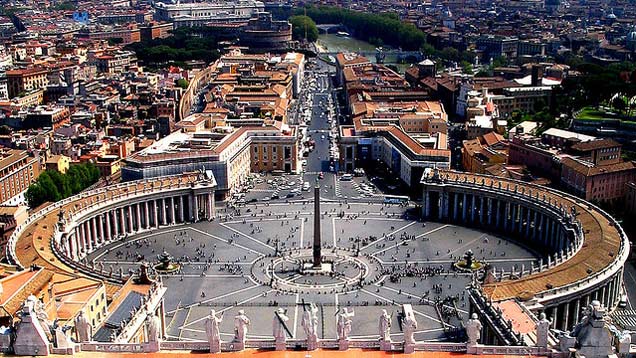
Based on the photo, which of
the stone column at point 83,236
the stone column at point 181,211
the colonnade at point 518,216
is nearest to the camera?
the colonnade at point 518,216

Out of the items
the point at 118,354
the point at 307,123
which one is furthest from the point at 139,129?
the point at 118,354

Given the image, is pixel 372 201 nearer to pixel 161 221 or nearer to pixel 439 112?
pixel 161 221

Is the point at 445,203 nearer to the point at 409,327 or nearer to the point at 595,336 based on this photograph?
the point at 409,327

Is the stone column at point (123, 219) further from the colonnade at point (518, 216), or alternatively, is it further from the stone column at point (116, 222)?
the colonnade at point (518, 216)

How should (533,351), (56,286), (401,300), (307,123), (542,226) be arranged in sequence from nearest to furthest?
(533,351)
(56,286)
(401,300)
(542,226)
(307,123)

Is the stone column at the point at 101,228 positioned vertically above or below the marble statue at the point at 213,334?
below

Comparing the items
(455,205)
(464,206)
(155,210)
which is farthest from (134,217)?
(464,206)

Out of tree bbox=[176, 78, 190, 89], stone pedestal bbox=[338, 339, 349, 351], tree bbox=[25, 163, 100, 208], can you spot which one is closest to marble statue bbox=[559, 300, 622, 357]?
stone pedestal bbox=[338, 339, 349, 351]

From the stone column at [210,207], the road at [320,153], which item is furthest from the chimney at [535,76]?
the stone column at [210,207]
